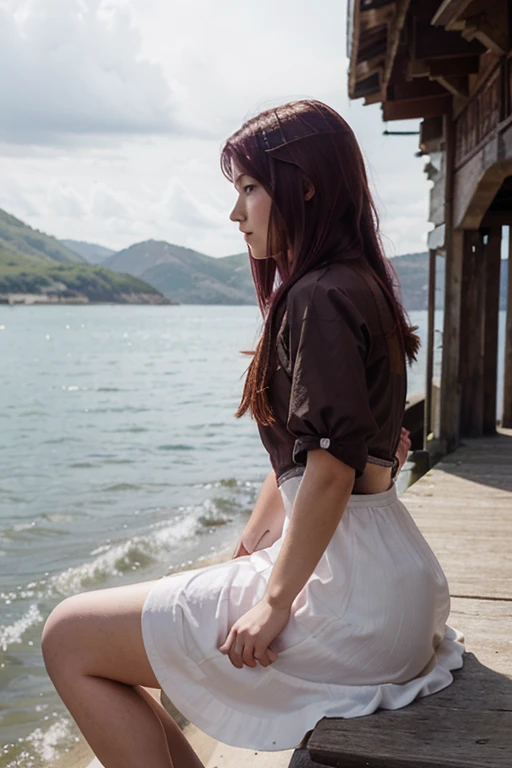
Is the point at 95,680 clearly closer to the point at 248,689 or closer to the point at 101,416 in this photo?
the point at 248,689

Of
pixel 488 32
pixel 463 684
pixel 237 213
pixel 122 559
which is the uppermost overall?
pixel 488 32

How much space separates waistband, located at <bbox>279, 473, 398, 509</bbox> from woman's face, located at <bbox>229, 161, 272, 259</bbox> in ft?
1.77

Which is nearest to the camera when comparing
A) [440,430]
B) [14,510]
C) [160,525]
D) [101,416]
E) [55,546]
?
[440,430]

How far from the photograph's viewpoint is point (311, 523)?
177 centimetres

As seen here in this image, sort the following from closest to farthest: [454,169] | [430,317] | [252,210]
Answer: [252,210] → [454,169] → [430,317]

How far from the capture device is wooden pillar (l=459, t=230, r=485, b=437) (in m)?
8.25

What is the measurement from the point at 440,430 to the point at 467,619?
541 cm

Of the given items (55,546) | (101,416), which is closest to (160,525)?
(55,546)

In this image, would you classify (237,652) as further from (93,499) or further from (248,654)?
(93,499)

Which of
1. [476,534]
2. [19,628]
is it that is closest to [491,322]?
[476,534]

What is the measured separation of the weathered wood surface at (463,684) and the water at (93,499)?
0.95 meters

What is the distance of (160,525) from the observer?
32.8 ft

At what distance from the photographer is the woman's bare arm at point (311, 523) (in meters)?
1.77

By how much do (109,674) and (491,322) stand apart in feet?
23.8
